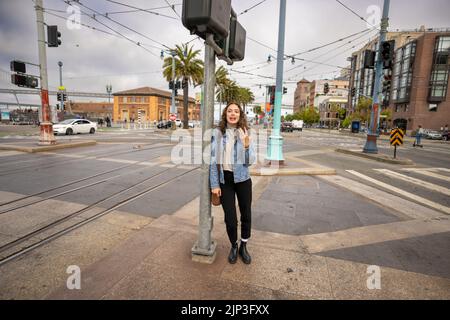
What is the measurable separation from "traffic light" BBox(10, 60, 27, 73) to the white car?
34.6 feet

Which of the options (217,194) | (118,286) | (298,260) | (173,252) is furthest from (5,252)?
(298,260)

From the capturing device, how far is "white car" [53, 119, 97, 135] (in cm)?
2098

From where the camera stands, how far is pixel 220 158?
9.45 ft

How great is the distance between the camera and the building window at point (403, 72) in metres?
52.3

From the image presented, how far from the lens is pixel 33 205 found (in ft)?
15.4

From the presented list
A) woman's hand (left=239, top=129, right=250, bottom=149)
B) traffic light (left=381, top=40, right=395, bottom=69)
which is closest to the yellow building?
traffic light (left=381, top=40, right=395, bottom=69)

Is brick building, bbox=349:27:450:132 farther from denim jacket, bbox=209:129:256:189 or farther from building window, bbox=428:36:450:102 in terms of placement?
denim jacket, bbox=209:129:256:189

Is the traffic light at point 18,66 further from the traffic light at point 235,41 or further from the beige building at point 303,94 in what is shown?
the beige building at point 303,94

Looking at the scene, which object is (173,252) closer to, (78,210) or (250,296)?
(250,296)

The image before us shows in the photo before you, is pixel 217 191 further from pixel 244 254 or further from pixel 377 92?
pixel 377 92

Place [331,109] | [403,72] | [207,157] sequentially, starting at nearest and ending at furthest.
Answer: [207,157] → [403,72] → [331,109]

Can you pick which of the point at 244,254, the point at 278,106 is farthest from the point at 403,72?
the point at 244,254

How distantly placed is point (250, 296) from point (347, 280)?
1124mm

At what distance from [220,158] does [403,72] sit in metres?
67.9
